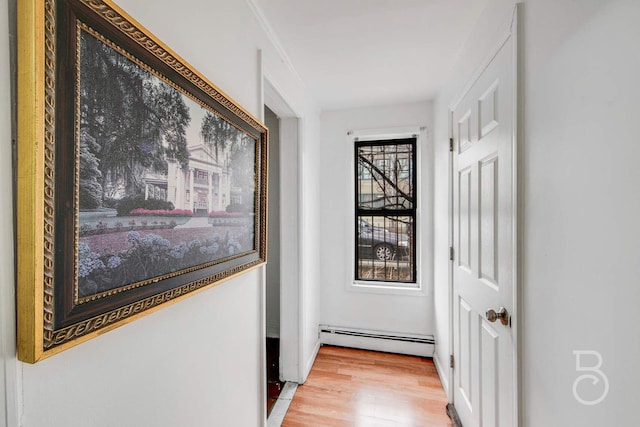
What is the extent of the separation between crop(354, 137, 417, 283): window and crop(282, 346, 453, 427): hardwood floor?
774 mm

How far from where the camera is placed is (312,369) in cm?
237

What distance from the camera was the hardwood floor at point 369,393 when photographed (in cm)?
180

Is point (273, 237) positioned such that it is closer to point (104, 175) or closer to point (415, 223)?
point (415, 223)

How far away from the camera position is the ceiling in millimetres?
1394

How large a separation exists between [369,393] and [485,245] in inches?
56.0

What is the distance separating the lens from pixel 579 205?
2.42 feet

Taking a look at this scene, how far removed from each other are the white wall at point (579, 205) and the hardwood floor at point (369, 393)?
1.09m

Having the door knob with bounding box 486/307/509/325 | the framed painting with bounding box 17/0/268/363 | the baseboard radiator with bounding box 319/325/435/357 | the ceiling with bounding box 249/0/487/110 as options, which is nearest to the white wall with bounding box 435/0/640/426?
the door knob with bounding box 486/307/509/325

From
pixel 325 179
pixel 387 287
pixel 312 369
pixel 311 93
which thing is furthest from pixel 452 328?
pixel 311 93

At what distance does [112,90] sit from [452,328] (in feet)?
7.14

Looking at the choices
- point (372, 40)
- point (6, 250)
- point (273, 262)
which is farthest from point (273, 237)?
point (6, 250)

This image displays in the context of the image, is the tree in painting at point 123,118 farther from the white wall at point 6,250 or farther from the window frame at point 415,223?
the window frame at point 415,223

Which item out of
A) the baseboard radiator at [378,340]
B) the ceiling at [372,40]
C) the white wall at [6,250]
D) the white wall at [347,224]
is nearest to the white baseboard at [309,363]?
the baseboard radiator at [378,340]

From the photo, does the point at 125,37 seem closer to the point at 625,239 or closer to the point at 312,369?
the point at 625,239
